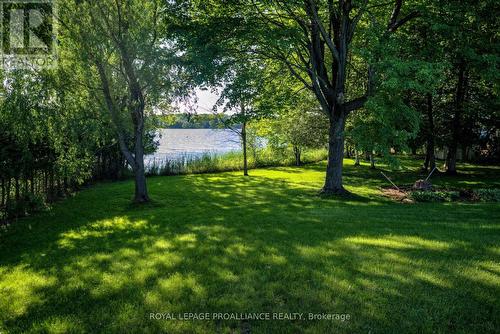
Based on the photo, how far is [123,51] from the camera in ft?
37.7

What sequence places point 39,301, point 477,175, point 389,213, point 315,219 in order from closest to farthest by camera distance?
point 39,301
point 315,219
point 389,213
point 477,175

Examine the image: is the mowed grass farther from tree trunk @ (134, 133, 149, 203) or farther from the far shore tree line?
the far shore tree line

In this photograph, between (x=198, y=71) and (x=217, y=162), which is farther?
(x=217, y=162)

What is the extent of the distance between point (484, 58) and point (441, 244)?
646 centimetres

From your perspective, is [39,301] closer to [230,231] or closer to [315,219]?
[230,231]

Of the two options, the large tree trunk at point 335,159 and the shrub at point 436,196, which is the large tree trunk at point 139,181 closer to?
the large tree trunk at point 335,159

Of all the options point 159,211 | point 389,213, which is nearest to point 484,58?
point 389,213

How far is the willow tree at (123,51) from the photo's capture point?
10906 millimetres

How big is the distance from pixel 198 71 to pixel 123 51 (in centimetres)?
270

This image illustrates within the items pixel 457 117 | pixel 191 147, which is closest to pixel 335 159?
pixel 457 117

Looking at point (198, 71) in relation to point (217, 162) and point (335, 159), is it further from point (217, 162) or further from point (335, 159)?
point (217, 162)

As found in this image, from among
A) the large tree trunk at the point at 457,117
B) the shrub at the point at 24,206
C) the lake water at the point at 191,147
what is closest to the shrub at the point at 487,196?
the large tree trunk at the point at 457,117

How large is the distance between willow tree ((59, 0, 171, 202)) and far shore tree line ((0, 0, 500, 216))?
4cm

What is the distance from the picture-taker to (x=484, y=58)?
32.0ft
